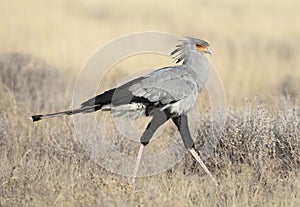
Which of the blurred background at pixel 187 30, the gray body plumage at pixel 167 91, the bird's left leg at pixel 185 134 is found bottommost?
the bird's left leg at pixel 185 134

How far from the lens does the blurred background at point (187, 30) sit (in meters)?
11.2

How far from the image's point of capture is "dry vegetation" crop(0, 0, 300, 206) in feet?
14.6

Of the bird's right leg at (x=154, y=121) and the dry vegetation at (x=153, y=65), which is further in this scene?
the bird's right leg at (x=154, y=121)

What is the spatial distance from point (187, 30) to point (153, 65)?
146 inches

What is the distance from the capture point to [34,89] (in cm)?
881

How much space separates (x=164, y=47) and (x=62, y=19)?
516 centimetres

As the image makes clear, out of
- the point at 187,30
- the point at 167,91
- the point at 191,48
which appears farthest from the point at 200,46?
the point at 187,30

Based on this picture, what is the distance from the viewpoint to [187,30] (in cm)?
1482

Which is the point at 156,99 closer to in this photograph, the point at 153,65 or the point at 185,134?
the point at 185,134

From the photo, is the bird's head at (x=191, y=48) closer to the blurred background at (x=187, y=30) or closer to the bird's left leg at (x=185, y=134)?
the bird's left leg at (x=185, y=134)

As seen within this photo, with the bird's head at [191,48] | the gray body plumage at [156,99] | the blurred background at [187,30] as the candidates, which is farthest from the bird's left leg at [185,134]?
the blurred background at [187,30]

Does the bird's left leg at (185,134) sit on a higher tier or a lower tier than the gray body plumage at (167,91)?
lower

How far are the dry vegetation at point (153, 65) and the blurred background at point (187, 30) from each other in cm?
3

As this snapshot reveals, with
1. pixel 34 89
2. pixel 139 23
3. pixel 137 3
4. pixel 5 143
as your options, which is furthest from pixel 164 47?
pixel 137 3
